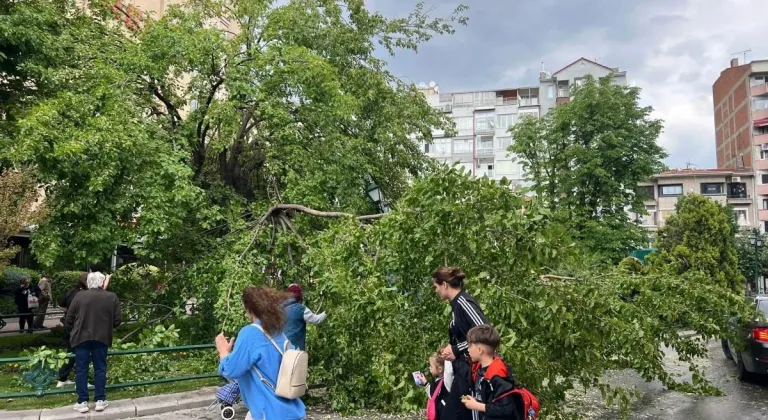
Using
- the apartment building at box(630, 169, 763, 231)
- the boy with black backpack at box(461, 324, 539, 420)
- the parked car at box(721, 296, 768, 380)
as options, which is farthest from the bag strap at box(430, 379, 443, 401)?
the apartment building at box(630, 169, 763, 231)

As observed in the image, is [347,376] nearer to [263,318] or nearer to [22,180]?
[263,318]

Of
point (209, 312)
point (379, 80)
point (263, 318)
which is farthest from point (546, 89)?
point (263, 318)

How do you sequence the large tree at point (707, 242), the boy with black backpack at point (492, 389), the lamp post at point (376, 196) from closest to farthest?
the boy with black backpack at point (492, 389) → the lamp post at point (376, 196) → the large tree at point (707, 242)

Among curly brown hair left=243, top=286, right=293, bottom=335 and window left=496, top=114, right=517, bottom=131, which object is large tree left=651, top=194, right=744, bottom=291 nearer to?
curly brown hair left=243, top=286, right=293, bottom=335

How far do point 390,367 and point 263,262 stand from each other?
396cm

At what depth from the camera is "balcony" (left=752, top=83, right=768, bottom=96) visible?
57.9m

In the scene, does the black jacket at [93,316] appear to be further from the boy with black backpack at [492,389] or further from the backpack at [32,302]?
the backpack at [32,302]

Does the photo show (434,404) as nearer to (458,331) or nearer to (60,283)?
(458,331)

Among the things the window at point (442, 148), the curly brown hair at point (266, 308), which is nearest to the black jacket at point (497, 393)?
the curly brown hair at point (266, 308)

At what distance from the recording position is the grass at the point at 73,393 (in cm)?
759

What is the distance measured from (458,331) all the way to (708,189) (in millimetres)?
58851

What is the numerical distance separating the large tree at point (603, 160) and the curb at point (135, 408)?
16.2 m

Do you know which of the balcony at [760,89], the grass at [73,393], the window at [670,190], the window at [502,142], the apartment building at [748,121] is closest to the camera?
the grass at [73,393]

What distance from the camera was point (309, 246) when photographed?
952cm
